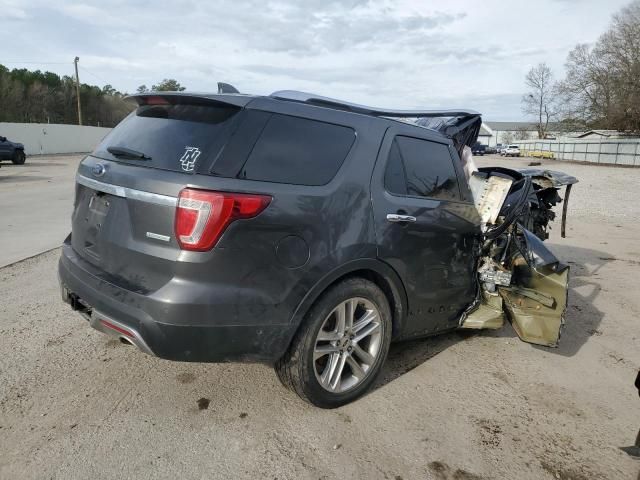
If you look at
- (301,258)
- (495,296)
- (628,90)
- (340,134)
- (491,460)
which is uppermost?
(628,90)

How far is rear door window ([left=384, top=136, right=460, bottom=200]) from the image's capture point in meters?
3.23

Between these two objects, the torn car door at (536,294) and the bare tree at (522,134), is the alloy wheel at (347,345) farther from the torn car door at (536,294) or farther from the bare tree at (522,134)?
the bare tree at (522,134)

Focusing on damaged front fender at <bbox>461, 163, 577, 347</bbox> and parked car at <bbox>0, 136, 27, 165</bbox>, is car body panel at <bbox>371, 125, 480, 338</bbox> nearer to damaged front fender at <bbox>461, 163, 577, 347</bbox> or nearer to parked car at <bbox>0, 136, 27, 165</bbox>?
damaged front fender at <bbox>461, 163, 577, 347</bbox>

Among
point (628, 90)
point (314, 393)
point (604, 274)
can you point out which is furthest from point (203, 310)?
point (628, 90)

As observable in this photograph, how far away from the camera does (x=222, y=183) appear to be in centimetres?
240

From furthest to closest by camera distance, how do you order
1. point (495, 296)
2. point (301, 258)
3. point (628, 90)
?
point (628, 90) < point (495, 296) < point (301, 258)

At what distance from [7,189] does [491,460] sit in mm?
15198

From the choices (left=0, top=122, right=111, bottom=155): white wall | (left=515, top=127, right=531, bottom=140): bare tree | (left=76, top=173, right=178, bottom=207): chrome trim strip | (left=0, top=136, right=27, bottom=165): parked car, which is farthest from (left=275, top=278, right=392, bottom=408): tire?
(left=515, top=127, right=531, bottom=140): bare tree

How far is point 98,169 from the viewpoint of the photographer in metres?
2.90

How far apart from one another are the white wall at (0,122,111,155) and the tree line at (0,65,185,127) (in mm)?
4933

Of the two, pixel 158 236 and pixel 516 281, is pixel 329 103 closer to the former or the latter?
pixel 158 236

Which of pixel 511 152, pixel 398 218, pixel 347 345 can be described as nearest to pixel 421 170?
pixel 398 218

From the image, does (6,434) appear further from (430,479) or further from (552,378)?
(552,378)

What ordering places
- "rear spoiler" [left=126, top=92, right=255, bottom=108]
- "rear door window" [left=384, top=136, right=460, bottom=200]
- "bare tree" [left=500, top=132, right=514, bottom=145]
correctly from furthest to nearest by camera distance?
"bare tree" [left=500, top=132, right=514, bottom=145] < "rear door window" [left=384, top=136, right=460, bottom=200] < "rear spoiler" [left=126, top=92, right=255, bottom=108]
